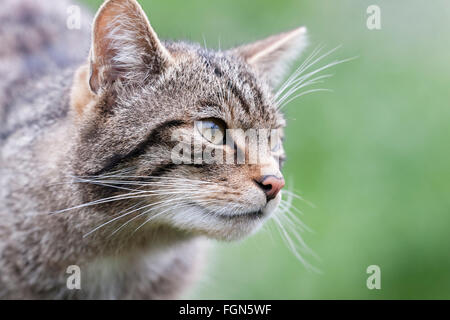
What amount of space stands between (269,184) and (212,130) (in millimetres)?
352

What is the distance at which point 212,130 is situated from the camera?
112 inches

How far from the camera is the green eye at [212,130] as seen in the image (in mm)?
2822

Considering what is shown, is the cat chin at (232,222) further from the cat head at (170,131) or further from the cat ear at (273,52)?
the cat ear at (273,52)

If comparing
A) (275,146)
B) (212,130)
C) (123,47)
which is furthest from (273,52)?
(123,47)

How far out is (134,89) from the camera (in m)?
2.93

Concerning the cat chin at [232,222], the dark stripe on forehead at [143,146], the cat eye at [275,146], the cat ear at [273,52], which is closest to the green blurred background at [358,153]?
the cat ear at [273,52]

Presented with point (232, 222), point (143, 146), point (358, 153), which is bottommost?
point (232, 222)

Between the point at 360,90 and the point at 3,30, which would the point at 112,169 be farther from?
the point at 360,90

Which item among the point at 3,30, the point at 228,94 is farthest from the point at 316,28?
the point at 228,94

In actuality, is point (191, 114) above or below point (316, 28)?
below

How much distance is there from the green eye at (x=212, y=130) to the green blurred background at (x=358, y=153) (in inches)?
46.1

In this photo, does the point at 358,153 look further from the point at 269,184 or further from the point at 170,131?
the point at 170,131

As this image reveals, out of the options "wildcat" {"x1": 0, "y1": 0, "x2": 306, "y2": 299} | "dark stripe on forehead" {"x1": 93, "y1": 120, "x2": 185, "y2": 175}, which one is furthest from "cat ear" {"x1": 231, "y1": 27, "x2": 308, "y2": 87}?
"dark stripe on forehead" {"x1": 93, "y1": 120, "x2": 185, "y2": 175}
